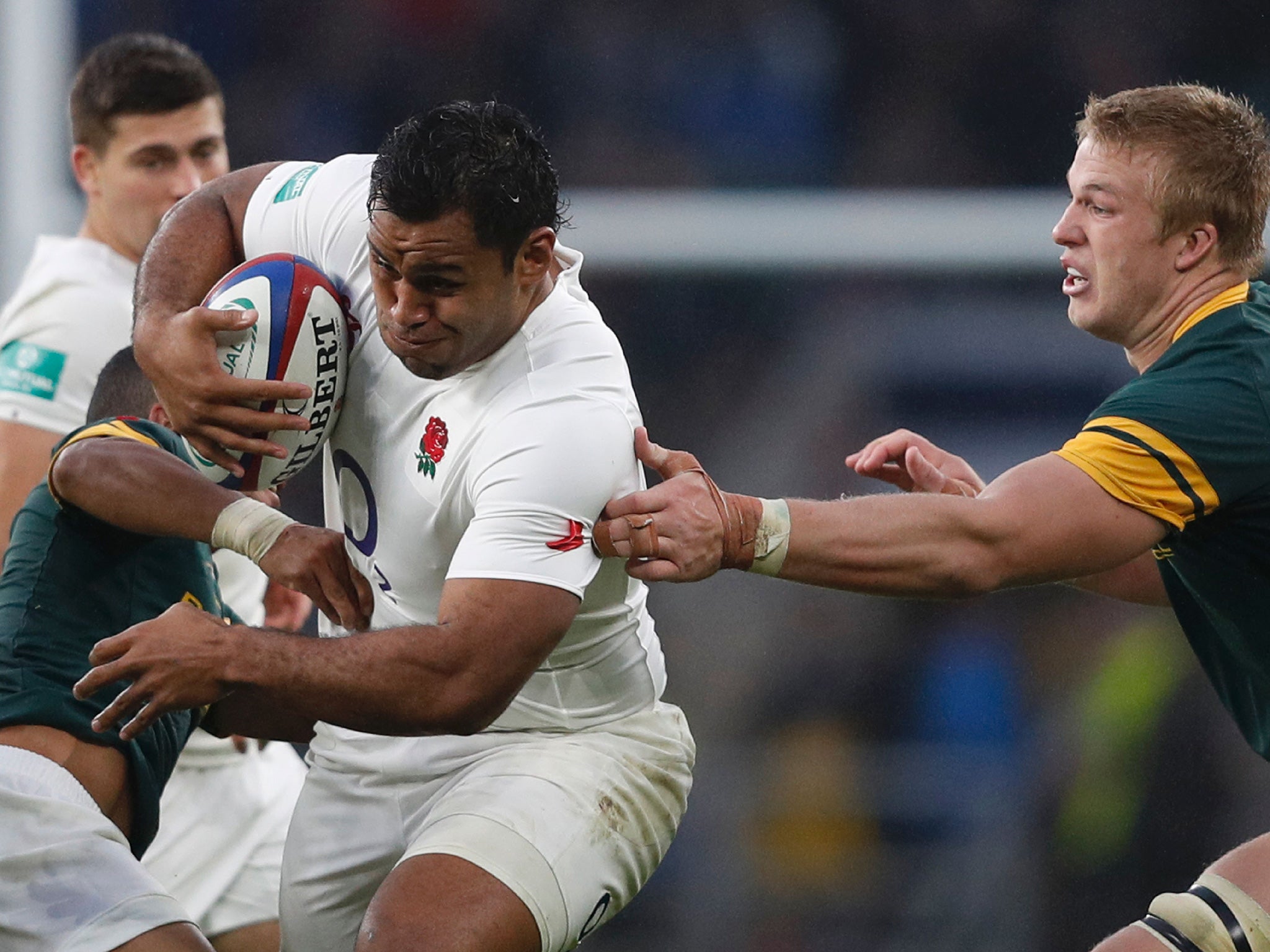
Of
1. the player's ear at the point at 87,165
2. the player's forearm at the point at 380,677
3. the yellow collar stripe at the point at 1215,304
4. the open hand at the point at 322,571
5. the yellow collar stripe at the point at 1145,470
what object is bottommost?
the player's forearm at the point at 380,677

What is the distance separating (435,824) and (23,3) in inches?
169

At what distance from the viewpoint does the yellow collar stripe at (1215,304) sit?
2.83 metres

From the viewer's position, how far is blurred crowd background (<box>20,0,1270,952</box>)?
17.7ft

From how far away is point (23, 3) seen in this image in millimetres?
5785

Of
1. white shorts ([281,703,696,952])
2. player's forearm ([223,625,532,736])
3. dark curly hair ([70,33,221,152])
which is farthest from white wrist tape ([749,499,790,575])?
dark curly hair ([70,33,221,152])

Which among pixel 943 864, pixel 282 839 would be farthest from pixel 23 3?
pixel 943 864

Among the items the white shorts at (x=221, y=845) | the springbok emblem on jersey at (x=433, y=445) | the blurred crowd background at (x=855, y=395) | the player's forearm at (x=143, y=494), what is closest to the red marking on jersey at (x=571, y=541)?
the springbok emblem on jersey at (x=433, y=445)

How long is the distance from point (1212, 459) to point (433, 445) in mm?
1286

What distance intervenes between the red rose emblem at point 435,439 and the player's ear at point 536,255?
284 millimetres

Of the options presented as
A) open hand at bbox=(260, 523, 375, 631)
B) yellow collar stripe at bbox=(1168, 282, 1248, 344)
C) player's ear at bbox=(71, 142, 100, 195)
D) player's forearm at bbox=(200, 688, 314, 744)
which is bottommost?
player's forearm at bbox=(200, 688, 314, 744)

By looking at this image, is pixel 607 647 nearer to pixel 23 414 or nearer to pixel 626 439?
pixel 626 439

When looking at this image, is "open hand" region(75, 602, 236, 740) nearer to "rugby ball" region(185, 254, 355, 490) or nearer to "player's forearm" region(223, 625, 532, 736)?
"player's forearm" region(223, 625, 532, 736)

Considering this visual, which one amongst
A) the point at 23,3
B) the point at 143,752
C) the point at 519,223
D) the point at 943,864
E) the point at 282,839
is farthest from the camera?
the point at 23,3

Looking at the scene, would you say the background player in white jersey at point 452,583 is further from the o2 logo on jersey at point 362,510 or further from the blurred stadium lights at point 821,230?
the blurred stadium lights at point 821,230
